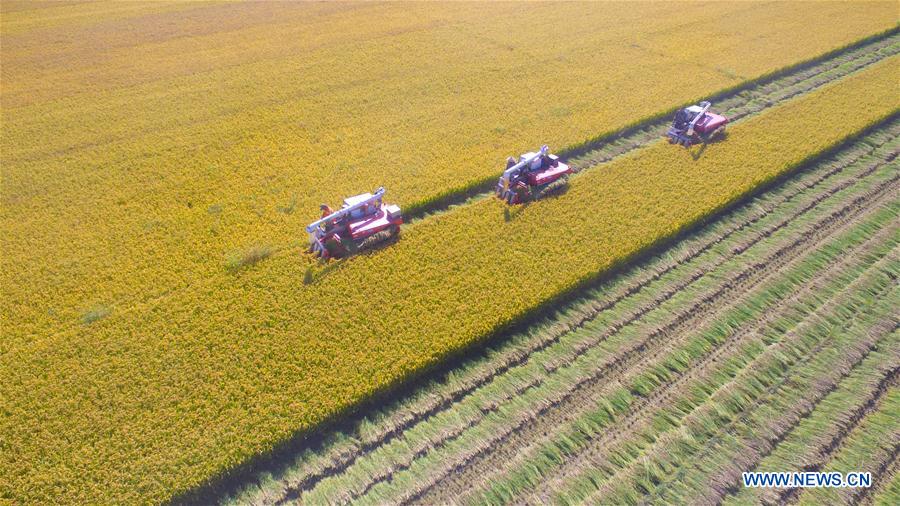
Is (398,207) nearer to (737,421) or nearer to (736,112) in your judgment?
(737,421)

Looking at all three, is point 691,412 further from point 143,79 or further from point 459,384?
point 143,79

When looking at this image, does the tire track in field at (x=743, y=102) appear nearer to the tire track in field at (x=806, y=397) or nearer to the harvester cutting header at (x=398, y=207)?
the harvester cutting header at (x=398, y=207)

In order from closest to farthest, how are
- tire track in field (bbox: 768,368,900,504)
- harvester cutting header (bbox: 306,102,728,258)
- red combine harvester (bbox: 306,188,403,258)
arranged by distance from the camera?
1. tire track in field (bbox: 768,368,900,504)
2. red combine harvester (bbox: 306,188,403,258)
3. harvester cutting header (bbox: 306,102,728,258)

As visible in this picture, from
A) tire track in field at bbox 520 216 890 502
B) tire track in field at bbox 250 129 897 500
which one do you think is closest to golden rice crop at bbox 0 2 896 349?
tire track in field at bbox 250 129 897 500

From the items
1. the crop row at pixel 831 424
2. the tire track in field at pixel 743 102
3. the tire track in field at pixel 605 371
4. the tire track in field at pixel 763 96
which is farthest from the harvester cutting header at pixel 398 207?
the crop row at pixel 831 424

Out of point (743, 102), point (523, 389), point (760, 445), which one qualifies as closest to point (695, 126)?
point (743, 102)

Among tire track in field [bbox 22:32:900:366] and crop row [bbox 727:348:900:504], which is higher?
tire track in field [bbox 22:32:900:366]

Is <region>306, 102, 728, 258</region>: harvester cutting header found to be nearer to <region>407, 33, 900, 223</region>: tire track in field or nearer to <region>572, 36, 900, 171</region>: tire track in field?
<region>407, 33, 900, 223</region>: tire track in field
